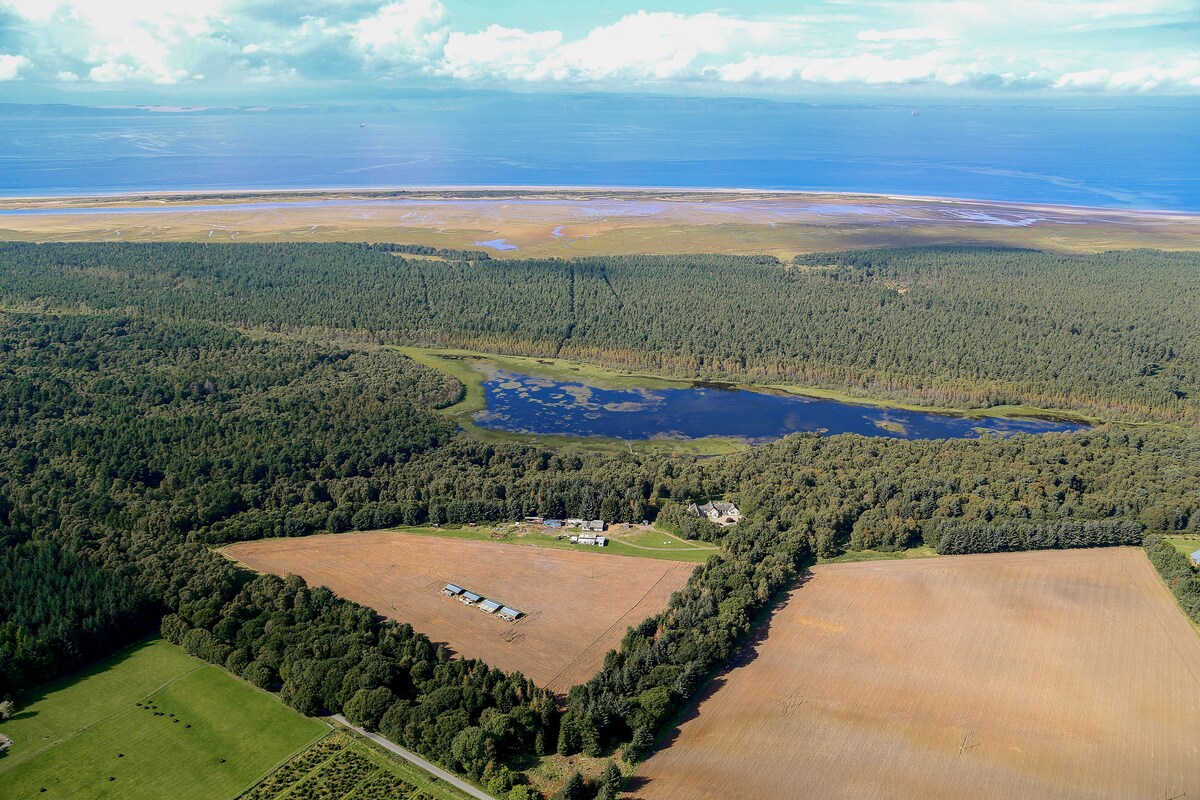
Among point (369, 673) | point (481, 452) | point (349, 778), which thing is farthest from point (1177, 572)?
point (349, 778)

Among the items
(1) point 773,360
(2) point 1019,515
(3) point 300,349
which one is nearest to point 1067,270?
(1) point 773,360

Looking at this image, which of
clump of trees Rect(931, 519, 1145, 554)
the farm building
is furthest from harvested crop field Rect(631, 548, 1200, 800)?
the farm building

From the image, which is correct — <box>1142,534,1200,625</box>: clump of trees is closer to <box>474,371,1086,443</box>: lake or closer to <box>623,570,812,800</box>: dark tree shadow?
<box>623,570,812,800</box>: dark tree shadow

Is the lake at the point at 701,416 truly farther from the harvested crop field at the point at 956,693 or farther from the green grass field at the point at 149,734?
the green grass field at the point at 149,734

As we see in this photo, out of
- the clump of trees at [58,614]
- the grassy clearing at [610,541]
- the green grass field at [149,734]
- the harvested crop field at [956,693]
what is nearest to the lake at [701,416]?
the grassy clearing at [610,541]

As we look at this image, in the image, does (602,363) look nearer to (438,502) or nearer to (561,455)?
(561,455)
